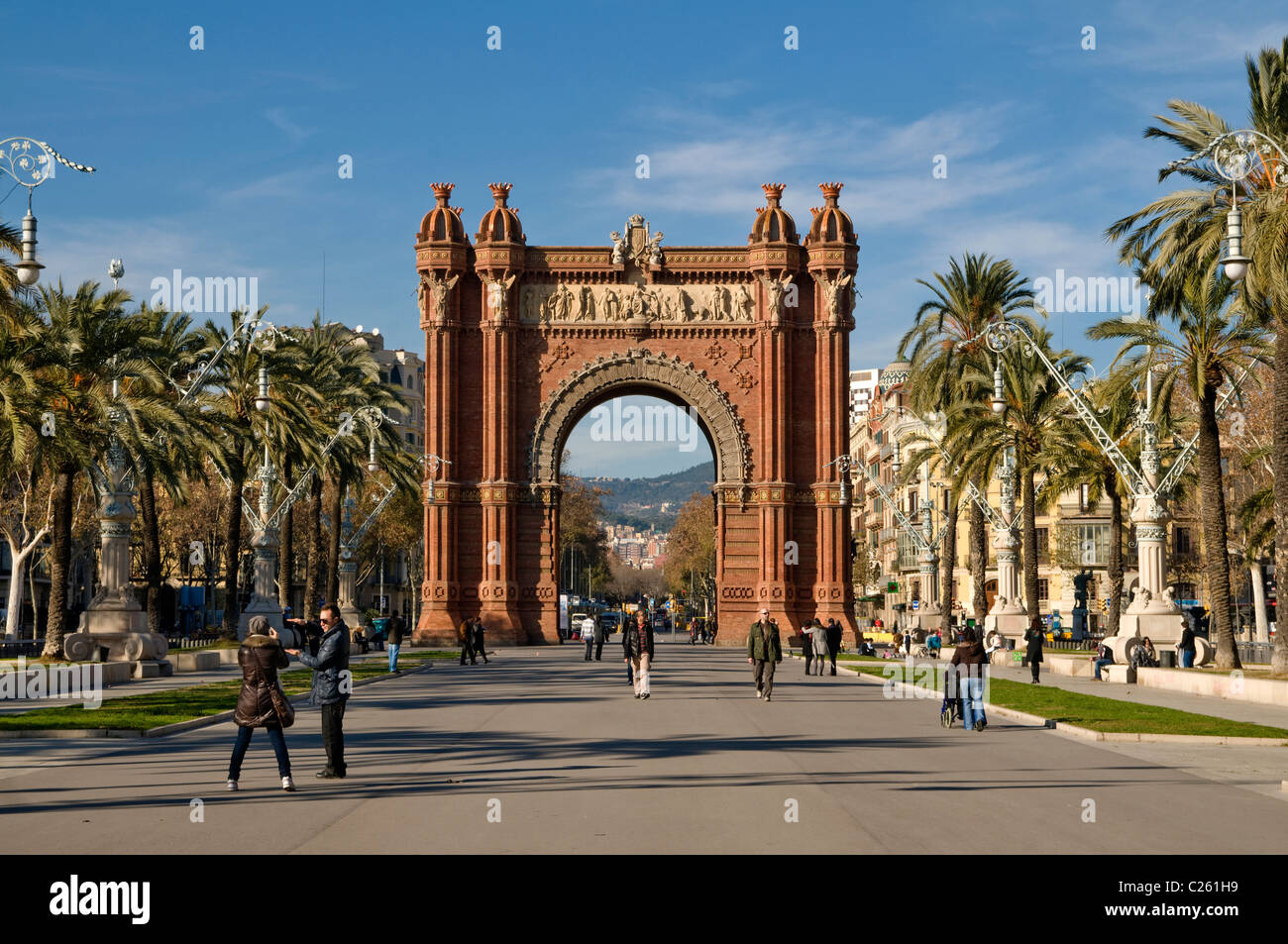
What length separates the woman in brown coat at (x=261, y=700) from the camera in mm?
13719

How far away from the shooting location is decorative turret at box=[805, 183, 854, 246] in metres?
61.7

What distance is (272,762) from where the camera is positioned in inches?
657

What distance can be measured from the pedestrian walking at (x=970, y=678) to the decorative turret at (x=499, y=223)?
4313 centimetres

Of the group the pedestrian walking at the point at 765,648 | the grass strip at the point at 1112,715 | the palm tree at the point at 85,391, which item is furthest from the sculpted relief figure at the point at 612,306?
the pedestrian walking at the point at 765,648

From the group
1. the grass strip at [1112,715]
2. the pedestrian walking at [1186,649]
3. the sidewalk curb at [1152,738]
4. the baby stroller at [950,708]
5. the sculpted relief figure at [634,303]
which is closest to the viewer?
the sidewalk curb at [1152,738]

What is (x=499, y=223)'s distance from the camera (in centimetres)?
6225

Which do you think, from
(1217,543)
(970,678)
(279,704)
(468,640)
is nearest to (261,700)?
(279,704)

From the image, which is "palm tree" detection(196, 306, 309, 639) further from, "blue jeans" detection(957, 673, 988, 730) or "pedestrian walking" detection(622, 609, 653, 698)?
"blue jeans" detection(957, 673, 988, 730)

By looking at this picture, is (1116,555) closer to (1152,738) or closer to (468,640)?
A: (468,640)

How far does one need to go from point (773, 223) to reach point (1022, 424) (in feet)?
54.2

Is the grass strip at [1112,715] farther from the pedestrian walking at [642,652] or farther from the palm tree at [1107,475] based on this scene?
the palm tree at [1107,475]

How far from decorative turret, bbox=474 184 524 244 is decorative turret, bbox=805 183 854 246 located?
12727 mm

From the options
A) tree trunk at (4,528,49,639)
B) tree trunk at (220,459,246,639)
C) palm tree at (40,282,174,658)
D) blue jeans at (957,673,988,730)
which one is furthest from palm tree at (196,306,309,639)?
blue jeans at (957,673,988,730)
